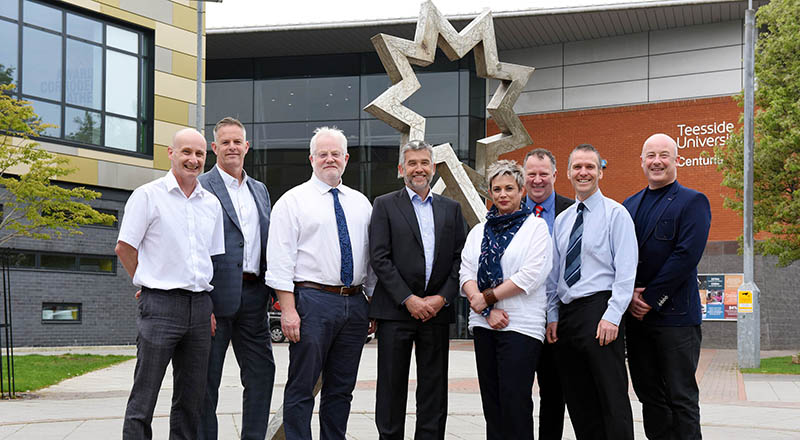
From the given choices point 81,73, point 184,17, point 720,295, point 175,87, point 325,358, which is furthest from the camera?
point 720,295

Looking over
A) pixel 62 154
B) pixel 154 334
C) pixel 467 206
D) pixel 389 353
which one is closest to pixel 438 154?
pixel 467 206

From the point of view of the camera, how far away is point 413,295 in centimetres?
538

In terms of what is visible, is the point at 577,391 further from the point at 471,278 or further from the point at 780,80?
the point at 780,80

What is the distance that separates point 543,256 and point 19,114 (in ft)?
39.2

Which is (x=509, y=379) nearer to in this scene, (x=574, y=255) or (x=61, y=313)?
(x=574, y=255)

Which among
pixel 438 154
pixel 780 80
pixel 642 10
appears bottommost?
pixel 438 154

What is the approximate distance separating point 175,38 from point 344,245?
67.4 feet

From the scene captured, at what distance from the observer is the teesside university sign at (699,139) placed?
88.1 feet

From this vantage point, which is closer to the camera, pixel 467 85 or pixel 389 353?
pixel 389 353

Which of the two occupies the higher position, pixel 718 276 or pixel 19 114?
pixel 19 114

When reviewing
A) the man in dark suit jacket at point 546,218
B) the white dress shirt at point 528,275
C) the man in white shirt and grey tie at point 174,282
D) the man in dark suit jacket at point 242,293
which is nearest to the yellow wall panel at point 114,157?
the man in dark suit jacket at point 242,293

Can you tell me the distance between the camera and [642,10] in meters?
26.0

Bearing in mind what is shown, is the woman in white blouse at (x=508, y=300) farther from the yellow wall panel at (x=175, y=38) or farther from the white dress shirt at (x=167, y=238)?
the yellow wall panel at (x=175, y=38)

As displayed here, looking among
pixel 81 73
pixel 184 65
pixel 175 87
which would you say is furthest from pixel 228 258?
pixel 184 65
